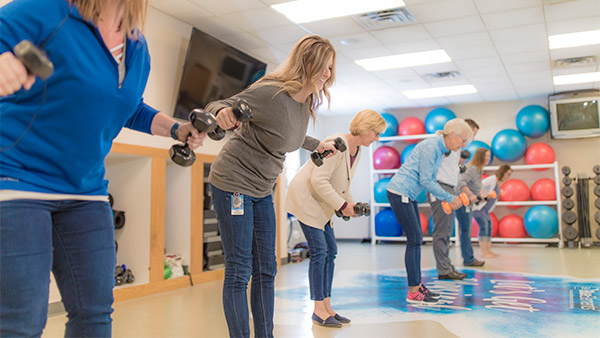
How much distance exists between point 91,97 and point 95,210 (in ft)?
0.92

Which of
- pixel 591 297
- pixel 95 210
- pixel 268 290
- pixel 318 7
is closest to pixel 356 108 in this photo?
pixel 318 7

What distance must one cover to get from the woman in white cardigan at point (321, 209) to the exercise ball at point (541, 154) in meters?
6.91

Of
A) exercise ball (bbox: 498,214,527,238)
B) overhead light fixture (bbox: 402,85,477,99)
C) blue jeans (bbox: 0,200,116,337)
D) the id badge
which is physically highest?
overhead light fixture (bbox: 402,85,477,99)

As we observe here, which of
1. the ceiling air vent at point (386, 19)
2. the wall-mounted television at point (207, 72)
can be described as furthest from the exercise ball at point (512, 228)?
the wall-mounted television at point (207, 72)

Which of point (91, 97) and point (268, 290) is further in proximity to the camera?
point (268, 290)

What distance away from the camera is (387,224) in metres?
9.41

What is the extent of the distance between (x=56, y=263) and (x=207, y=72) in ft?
14.6

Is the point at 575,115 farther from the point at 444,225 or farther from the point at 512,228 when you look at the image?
the point at 444,225

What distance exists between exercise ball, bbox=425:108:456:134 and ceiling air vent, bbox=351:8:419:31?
4.06 m

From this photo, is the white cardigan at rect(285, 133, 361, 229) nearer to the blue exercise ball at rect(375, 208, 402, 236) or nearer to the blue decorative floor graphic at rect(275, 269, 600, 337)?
the blue decorative floor graphic at rect(275, 269, 600, 337)

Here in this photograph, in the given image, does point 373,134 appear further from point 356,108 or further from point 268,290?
point 356,108

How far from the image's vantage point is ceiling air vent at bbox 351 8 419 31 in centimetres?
517

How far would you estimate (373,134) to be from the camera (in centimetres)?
330

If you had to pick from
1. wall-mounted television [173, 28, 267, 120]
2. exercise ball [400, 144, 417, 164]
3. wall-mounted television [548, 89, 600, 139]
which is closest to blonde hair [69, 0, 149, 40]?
wall-mounted television [173, 28, 267, 120]
